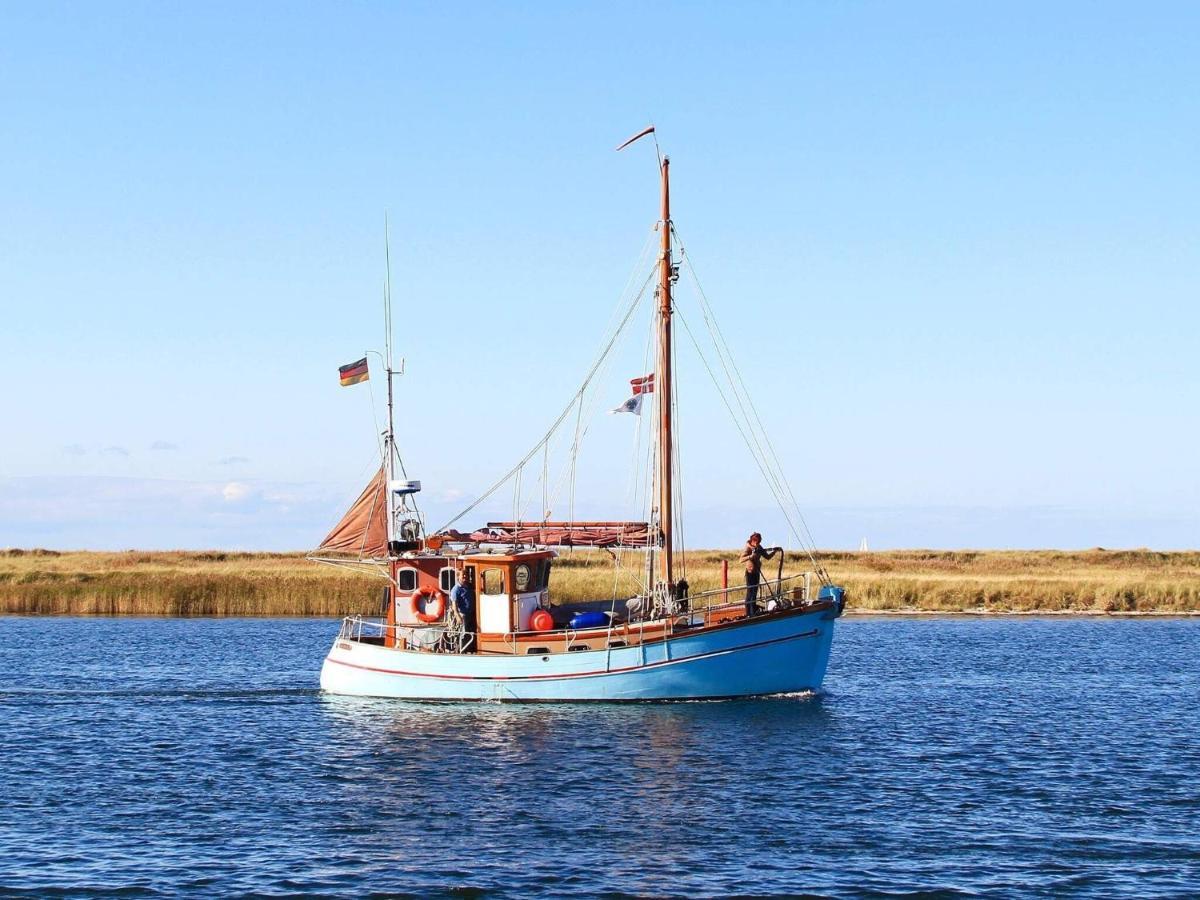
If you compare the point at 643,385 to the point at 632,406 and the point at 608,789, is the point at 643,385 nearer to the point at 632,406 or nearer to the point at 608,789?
the point at 632,406

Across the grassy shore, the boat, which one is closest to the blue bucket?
the boat

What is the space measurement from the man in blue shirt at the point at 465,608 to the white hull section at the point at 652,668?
2.14 feet

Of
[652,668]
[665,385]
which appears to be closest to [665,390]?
[665,385]

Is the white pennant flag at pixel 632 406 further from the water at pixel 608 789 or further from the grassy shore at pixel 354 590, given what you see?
the grassy shore at pixel 354 590

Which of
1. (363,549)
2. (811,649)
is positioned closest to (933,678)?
(811,649)

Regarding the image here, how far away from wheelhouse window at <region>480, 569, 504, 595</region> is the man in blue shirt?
1.78ft

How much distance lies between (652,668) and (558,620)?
3969 mm

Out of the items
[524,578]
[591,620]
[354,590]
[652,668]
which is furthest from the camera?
[354,590]

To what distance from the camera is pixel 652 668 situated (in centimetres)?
4216

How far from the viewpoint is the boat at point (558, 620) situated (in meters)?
42.3

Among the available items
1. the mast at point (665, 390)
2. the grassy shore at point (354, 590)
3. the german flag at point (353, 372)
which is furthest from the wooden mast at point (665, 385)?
the grassy shore at point (354, 590)

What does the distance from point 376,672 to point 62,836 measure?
721 inches

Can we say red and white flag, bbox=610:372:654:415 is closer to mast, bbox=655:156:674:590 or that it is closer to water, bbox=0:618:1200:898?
mast, bbox=655:156:674:590

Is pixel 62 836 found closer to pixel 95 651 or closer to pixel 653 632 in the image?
pixel 653 632
